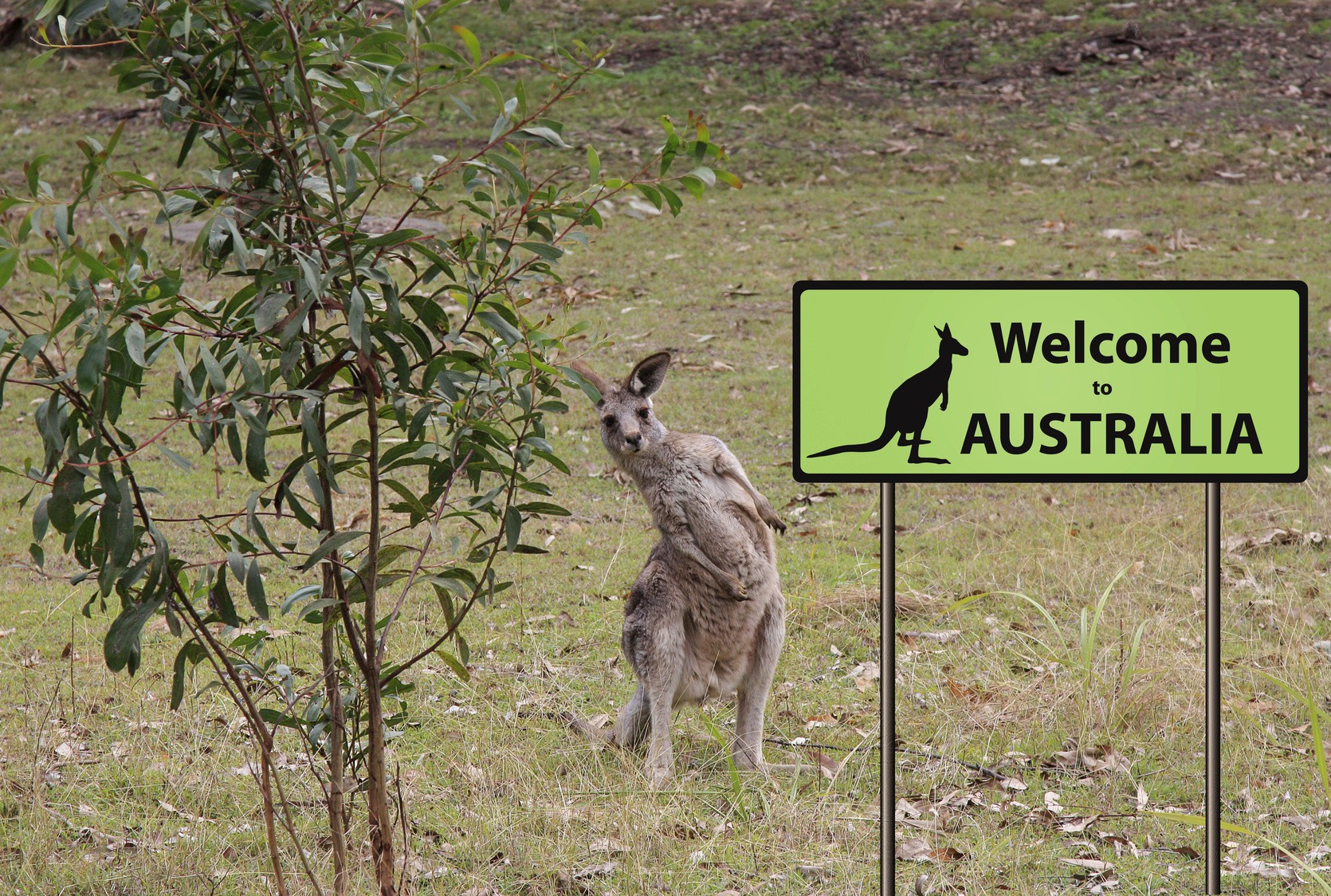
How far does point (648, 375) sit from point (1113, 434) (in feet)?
6.61

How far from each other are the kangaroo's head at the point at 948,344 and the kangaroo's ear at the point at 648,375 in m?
1.78

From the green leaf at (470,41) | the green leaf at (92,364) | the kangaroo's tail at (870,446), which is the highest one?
the green leaf at (470,41)

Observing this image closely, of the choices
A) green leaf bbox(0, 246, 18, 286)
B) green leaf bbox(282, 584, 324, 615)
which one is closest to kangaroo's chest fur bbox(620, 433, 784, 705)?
green leaf bbox(282, 584, 324, 615)

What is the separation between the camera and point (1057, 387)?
244 centimetres

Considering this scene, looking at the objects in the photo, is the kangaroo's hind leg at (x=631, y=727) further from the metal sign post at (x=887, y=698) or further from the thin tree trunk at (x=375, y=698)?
the metal sign post at (x=887, y=698)

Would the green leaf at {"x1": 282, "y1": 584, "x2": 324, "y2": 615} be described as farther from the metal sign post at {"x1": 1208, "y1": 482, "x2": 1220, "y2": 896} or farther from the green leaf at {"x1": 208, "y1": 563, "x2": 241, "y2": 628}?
the metal sign post at {"x1": 1208, "y1": 482, "x2": 1220, "y2": 896}

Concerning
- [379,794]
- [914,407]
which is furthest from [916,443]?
[379,794]

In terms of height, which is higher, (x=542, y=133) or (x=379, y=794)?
(x=542, y=133)

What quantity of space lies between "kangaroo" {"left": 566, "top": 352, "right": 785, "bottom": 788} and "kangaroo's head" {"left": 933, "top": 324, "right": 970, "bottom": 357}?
67.4 inches

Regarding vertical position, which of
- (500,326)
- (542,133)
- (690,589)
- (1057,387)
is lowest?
(690,589)

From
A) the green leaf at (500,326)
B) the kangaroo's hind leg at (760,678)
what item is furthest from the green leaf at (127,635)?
the kangaroo's hind leg at (760,678)

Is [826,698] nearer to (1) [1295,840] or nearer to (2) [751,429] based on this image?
(1) [1295,840]

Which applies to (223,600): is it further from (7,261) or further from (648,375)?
(648,375)

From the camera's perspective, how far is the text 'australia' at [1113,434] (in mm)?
2436
